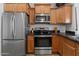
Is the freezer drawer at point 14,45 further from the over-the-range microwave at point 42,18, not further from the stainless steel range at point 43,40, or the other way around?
the over-the-range microwave at point 42,18

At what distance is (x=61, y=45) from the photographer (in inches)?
127

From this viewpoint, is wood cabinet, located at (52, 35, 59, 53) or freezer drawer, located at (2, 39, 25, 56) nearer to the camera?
wood cabinet, located at (52, 35, 59, 53)

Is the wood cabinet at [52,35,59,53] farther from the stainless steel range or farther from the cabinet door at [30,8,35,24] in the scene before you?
the cabinet door at [30,8,35,24]

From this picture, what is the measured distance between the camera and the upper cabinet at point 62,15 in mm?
3138

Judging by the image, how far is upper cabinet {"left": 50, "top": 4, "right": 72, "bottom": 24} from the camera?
10.3ft

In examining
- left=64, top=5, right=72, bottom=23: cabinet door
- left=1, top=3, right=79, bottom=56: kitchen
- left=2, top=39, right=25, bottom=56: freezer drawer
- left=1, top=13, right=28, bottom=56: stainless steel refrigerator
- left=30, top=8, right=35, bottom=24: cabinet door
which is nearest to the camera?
left=30, top=8, right=35, bottom=24: cabinet door

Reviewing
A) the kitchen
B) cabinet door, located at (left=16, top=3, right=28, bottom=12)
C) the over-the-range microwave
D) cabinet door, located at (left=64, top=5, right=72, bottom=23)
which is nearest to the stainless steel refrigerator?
the kitchen

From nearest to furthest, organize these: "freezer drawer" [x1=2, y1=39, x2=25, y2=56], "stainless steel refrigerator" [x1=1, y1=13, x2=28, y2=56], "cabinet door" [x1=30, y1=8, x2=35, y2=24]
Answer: "cabinet door" [x1=30, y1=8, x2=35, y2=24] < "stainless steel refrigerator" [x1=1, y1=13, x2=28, y2=56] < "freezer drawer" [x1=2, y1=39, x2=25, y2=56]

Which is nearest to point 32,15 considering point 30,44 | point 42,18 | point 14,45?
point 42,18

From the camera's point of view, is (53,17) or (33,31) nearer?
(33,31)

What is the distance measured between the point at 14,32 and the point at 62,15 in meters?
1.28

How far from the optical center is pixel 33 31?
9.78 feet

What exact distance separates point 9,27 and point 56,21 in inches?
39.9

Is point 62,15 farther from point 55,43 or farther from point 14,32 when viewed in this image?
point 14,32
